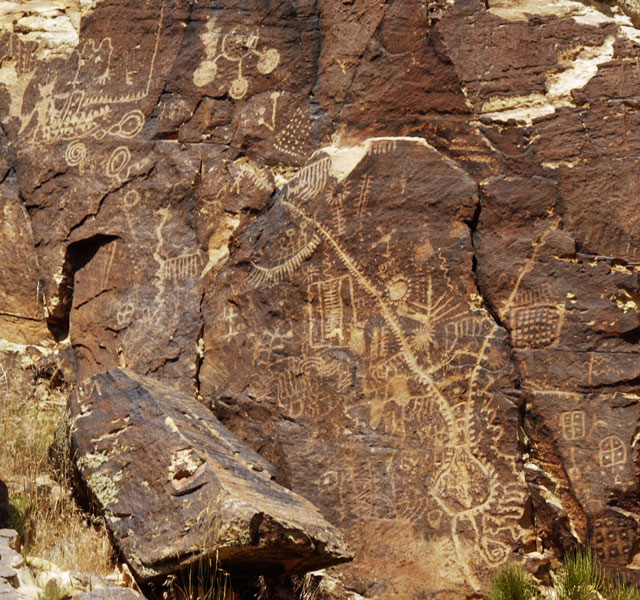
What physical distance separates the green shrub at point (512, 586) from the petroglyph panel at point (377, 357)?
0.12 m

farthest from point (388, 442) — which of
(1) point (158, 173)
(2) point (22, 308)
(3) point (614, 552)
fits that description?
(2) point (22, 308)

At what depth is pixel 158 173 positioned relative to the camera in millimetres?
5152

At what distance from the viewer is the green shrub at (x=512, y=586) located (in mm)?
3977

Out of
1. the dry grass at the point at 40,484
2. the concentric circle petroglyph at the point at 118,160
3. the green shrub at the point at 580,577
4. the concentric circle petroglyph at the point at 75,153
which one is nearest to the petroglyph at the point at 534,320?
the green shrub at the point at 580,577

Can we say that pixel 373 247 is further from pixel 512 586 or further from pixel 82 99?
pixel 82 99

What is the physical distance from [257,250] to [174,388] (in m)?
0.80

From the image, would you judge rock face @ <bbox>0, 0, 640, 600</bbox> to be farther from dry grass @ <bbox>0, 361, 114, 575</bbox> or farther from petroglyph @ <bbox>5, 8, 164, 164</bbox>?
dry grass @ <bbox>0, 361, 114, 575</bbox>

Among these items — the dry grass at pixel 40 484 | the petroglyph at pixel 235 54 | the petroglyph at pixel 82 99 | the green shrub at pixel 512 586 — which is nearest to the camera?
the dry grass at pixel 40 484

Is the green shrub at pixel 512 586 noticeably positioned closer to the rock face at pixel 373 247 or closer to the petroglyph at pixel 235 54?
the rock face at pixel 373 247

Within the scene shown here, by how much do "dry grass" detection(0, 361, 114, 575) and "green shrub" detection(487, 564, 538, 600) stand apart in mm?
1591

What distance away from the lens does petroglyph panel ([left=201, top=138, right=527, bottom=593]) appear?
4.27 meters

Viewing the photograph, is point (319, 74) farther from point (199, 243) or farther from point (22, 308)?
point (22, 308)

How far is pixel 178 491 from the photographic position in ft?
12.3

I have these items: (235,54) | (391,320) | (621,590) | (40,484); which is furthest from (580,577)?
(235,54)
